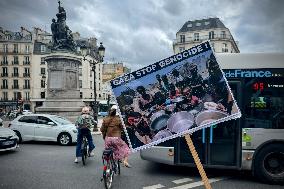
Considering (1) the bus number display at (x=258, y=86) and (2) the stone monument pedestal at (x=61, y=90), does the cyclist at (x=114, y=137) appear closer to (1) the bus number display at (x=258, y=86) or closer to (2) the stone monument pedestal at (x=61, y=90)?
(1) the bus number display at (x=258, y=86)

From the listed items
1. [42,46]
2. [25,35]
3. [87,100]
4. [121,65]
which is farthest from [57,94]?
[121,65]

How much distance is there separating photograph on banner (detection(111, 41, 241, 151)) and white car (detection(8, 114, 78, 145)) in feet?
31.7

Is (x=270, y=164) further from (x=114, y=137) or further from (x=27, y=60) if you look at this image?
(x=27, y=60)

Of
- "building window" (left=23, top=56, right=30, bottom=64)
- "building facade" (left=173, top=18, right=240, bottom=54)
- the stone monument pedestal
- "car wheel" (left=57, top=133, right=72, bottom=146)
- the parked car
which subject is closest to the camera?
A: the parked car

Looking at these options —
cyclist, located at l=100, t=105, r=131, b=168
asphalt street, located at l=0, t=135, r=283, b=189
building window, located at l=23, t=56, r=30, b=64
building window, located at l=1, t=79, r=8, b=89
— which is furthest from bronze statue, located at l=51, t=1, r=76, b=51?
building window, located at l=1, t=79, r=8, b=89

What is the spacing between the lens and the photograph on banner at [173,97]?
4.26m

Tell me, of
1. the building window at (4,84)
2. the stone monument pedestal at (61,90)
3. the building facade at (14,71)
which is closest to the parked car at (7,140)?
the stone monument pedestal at (61,90)

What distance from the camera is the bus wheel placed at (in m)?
6.98

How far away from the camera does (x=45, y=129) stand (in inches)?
541

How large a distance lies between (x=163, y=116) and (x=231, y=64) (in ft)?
12.5

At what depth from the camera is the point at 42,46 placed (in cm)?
6894

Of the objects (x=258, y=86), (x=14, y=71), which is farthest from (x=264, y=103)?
(x=14, y=71)

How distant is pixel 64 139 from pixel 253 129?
9.11 metres

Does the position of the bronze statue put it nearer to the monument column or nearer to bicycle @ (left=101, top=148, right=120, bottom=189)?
the monument column
